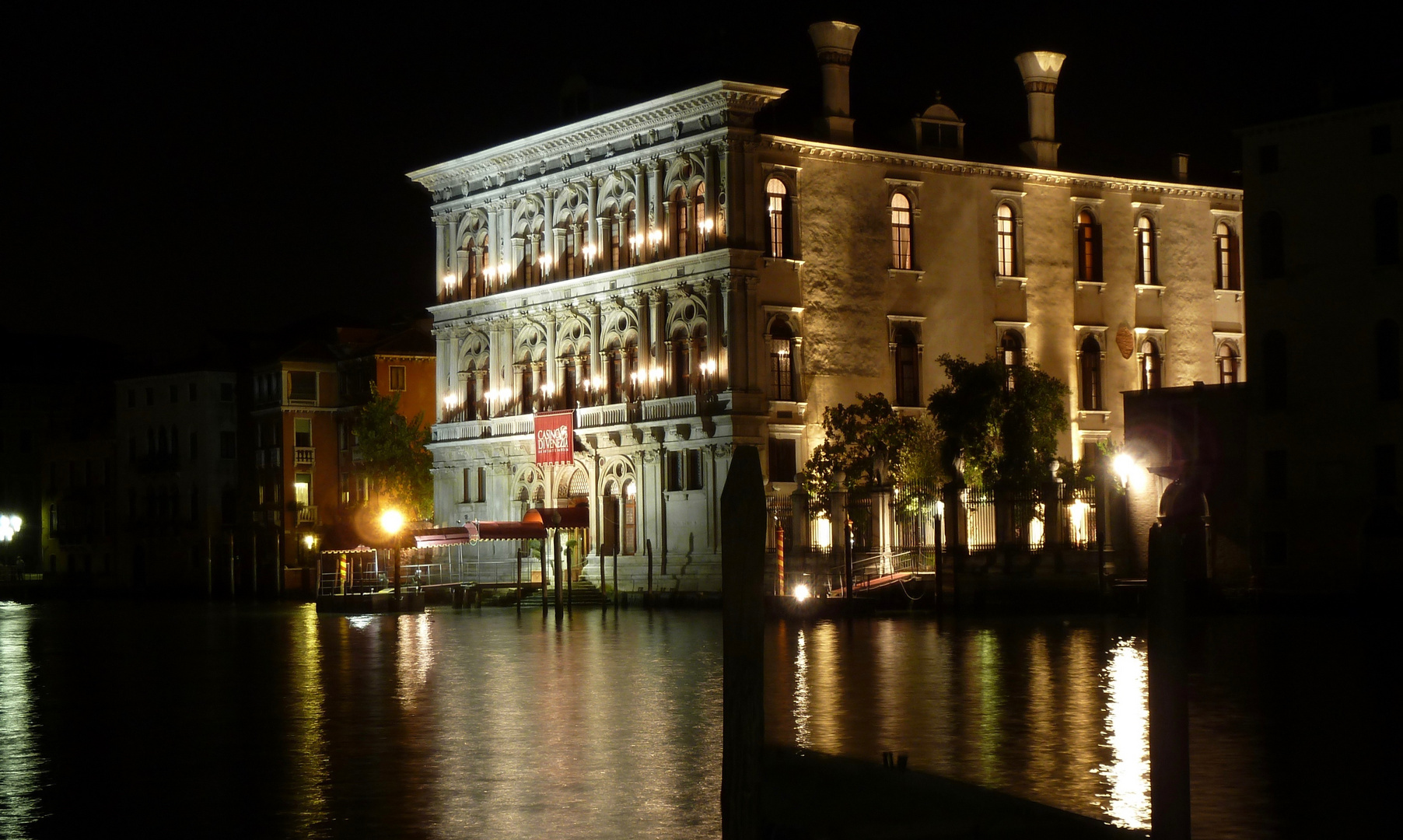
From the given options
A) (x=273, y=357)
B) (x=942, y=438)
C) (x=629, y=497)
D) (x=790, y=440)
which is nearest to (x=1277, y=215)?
(x=942, y=438)

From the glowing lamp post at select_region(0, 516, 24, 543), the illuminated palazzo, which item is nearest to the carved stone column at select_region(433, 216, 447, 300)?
the illuminated palazzo

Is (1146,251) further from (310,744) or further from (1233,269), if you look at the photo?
(310,744)

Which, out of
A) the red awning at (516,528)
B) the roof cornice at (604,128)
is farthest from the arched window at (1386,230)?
the red awning at (516,528)

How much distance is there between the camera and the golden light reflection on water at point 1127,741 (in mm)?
13367

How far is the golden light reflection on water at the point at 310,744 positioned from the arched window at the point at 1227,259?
133ft

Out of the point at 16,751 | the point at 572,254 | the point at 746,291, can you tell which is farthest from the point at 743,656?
the point at 572,254

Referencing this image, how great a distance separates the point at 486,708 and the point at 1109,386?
43228 millimetres

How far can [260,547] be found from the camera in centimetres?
7944

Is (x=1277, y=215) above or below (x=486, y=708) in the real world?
above

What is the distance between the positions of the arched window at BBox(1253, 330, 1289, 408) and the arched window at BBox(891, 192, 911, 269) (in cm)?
1537

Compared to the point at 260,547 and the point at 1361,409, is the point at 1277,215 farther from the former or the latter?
the point at 260,547

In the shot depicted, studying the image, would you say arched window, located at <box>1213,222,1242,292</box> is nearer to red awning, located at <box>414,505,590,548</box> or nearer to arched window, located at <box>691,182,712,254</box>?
arched window, located at <box>691,182,712,254</box>

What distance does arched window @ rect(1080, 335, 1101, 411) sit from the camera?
201 ft

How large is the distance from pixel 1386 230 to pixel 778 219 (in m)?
18.4
